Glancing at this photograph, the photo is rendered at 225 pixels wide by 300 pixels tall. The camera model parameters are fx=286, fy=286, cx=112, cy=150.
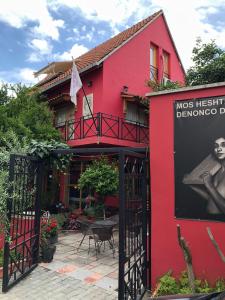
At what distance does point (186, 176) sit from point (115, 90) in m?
Answer: 8.35

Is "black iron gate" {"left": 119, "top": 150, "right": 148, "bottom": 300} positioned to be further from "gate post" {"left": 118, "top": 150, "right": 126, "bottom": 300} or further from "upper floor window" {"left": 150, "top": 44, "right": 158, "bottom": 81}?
"upper floor window" {"left": 150, "top": 44, "right": 158, "bottom": 81}

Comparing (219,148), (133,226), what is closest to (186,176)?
(219,148)

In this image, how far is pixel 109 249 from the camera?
862 cm

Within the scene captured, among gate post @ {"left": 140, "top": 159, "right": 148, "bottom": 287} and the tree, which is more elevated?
the tree

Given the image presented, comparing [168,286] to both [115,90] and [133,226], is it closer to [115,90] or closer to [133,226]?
[133,226]

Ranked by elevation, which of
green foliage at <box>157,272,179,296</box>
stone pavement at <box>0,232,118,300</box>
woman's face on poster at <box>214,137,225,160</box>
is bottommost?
stone pavement at <box>0,232,118,300</box>

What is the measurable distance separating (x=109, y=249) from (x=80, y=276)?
7.63 ft

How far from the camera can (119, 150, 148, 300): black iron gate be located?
4637 millimetres

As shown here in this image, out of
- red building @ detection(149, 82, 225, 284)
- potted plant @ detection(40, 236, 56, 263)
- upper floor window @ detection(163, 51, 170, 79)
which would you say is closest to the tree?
upper floor window @ detection(163, 51, 170, 79)

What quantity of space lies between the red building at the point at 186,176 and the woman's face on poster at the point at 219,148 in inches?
1.4

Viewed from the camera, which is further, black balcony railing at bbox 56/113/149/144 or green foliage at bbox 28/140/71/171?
black balcony railing at bbox 56/113/149/144

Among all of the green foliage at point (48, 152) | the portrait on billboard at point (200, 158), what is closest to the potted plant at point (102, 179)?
the green foliage at point (48, 152)

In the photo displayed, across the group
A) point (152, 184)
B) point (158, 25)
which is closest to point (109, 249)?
point (152, 184)

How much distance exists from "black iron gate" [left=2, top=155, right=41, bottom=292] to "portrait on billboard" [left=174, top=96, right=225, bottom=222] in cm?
325
